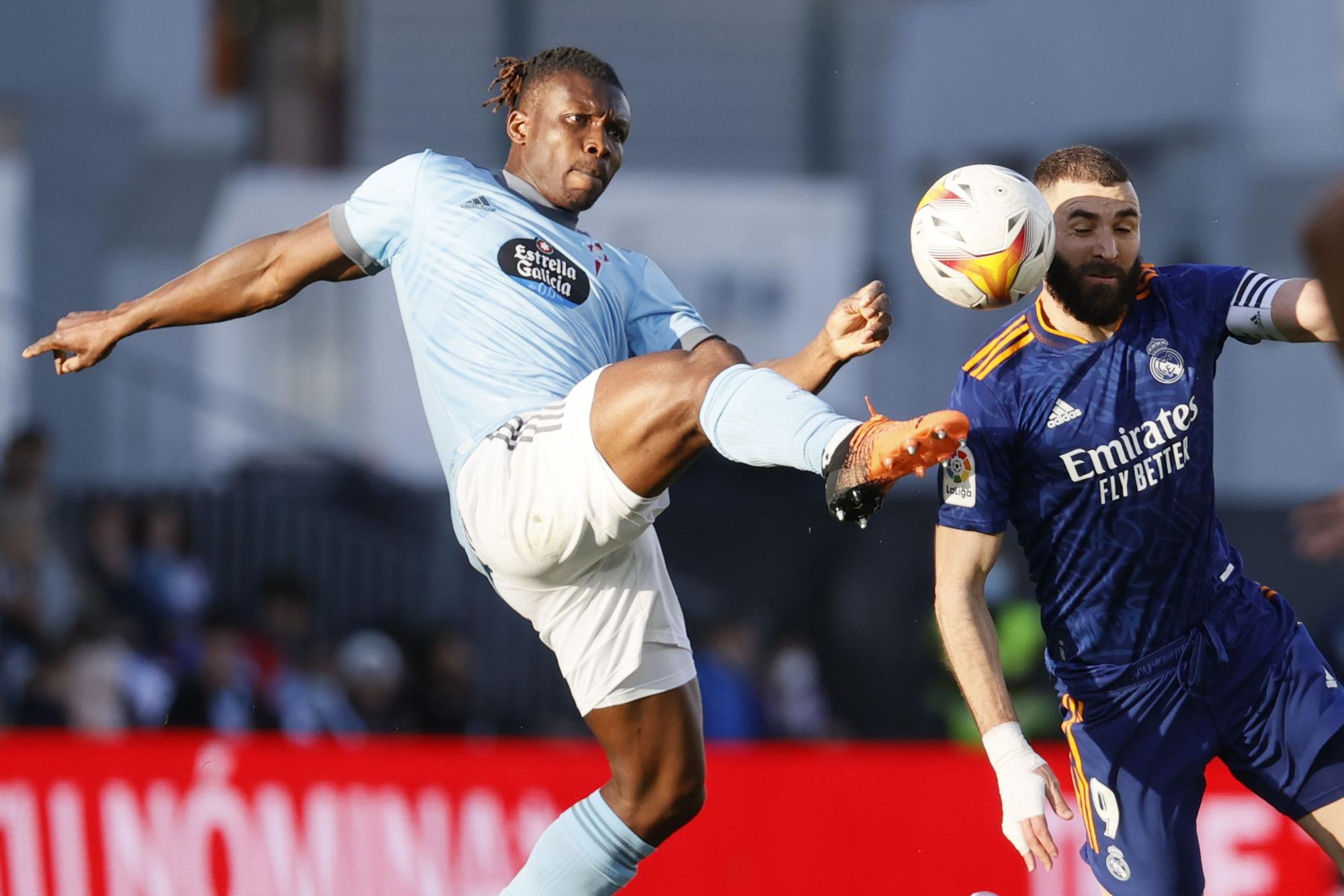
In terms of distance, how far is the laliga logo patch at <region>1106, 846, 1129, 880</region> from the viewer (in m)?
4.54

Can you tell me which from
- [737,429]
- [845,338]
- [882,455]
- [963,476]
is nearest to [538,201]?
[845,338]

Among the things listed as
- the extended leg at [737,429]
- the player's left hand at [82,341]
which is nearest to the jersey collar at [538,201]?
the extended leg at [737,429]

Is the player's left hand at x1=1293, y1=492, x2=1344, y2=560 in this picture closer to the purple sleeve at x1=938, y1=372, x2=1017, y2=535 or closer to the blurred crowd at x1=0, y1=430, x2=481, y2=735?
the purple sleeve at x1=938, y1=372, x2=1017, y2=535

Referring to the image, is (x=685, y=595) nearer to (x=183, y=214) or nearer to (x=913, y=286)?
(x=913, y=286)

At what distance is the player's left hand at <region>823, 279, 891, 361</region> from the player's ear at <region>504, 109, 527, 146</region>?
1.29 metres

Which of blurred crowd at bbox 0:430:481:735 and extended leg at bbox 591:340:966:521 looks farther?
blurred crowd at bbox 0:430:481:735

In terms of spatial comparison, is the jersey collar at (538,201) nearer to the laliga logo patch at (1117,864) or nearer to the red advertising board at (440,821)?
the laliga logo patch at (1117,864)

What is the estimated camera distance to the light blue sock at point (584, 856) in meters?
4.84

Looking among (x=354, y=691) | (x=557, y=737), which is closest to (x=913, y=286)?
(x=557, y=737)

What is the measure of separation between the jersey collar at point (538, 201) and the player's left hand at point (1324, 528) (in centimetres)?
207

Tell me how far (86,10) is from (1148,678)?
1332 cm

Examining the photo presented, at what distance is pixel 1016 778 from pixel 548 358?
5.16 feet

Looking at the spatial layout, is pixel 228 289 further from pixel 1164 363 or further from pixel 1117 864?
pixel 1117 864

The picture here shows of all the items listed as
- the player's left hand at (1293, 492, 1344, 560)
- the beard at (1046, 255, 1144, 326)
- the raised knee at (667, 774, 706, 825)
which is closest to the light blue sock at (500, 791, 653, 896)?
the raised knee at (667, 774, 706, 825)
